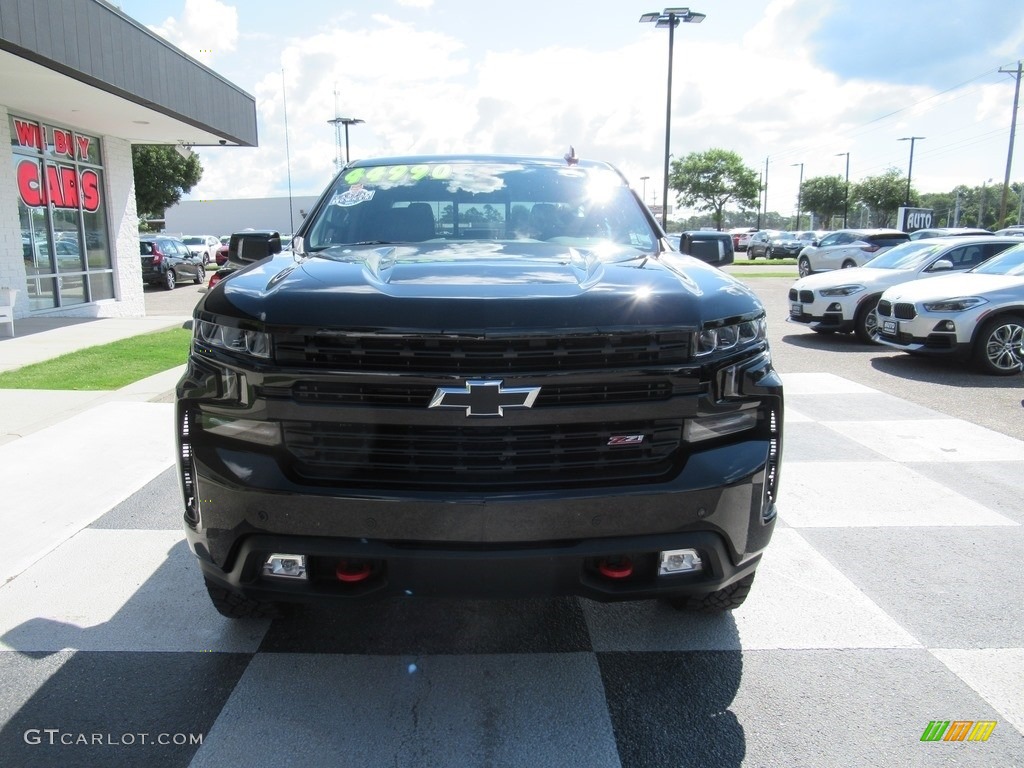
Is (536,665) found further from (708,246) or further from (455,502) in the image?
(708,246)

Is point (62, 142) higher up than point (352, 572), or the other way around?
point (62, 142)

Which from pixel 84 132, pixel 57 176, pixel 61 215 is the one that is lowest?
pixel 61 215

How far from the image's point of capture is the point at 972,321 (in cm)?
882

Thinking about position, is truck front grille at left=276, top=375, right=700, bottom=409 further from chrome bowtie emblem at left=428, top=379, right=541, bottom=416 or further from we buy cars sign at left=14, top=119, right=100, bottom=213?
we buy cars sign at left=14, top=119, right=100, bottom=213

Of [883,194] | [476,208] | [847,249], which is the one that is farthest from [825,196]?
[476,208]

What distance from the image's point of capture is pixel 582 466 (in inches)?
92.0

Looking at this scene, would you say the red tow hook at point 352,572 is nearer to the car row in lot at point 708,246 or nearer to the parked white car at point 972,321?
the car row in lot at point 708,246

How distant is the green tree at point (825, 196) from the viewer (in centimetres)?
8588

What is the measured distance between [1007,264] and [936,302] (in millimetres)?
1426

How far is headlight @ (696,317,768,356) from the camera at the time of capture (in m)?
2.37

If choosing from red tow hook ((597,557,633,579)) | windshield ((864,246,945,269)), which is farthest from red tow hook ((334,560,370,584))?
windshield ((864,246,945,269))

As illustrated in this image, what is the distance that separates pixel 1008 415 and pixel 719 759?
6.12m
